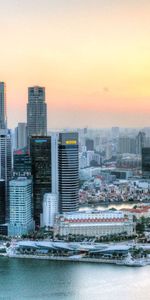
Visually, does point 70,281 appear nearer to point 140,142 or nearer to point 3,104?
point 3,104

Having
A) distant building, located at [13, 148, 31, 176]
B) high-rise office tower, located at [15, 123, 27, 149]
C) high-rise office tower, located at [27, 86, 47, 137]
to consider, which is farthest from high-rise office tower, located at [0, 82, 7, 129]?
distant building, located at [13, 148, 31, 176]

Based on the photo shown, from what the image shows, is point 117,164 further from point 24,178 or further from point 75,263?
point 75,263

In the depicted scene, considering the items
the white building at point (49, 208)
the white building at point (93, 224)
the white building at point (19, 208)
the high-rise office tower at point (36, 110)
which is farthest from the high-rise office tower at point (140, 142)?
the white building at point (19, 208)

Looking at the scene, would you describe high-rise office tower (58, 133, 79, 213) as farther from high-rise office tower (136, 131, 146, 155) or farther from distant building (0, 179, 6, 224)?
high-rise office tower (136, 131, 146, 155)

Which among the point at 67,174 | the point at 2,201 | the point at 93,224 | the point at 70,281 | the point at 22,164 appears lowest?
the point at 70,281

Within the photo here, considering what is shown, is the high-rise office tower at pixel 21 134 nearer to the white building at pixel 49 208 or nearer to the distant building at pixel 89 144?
the white building at pixel 49 208

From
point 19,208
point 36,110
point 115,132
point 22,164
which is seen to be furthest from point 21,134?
point 19,208
